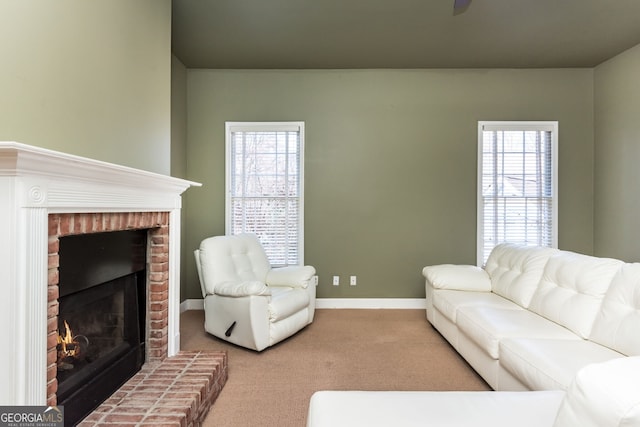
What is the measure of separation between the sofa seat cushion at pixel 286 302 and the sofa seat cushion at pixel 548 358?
5.65ft

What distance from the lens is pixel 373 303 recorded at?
13.8 ft

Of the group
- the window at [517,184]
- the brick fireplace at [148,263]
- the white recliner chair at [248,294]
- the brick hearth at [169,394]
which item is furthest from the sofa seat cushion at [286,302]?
the window at [517,184]

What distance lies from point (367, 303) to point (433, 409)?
9.84ft

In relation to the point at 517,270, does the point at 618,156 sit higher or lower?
higher

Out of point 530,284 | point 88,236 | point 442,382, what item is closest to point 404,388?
point 442,382

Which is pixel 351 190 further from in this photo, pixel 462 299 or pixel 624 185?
pixel 624 185

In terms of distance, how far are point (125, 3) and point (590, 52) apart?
470 centimetres

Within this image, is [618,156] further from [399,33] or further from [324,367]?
[324,367]

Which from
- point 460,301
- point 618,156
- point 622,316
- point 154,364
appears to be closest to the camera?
point 622,316

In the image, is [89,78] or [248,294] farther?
[248,294]

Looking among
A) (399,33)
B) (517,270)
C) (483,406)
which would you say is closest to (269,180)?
(399,33)

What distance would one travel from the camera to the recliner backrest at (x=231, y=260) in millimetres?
3082

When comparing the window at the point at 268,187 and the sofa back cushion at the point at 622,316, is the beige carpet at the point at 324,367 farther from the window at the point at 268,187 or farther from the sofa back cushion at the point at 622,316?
the window at the point at 268,187

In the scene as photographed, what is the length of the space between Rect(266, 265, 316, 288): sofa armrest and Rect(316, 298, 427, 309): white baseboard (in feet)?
2.85
